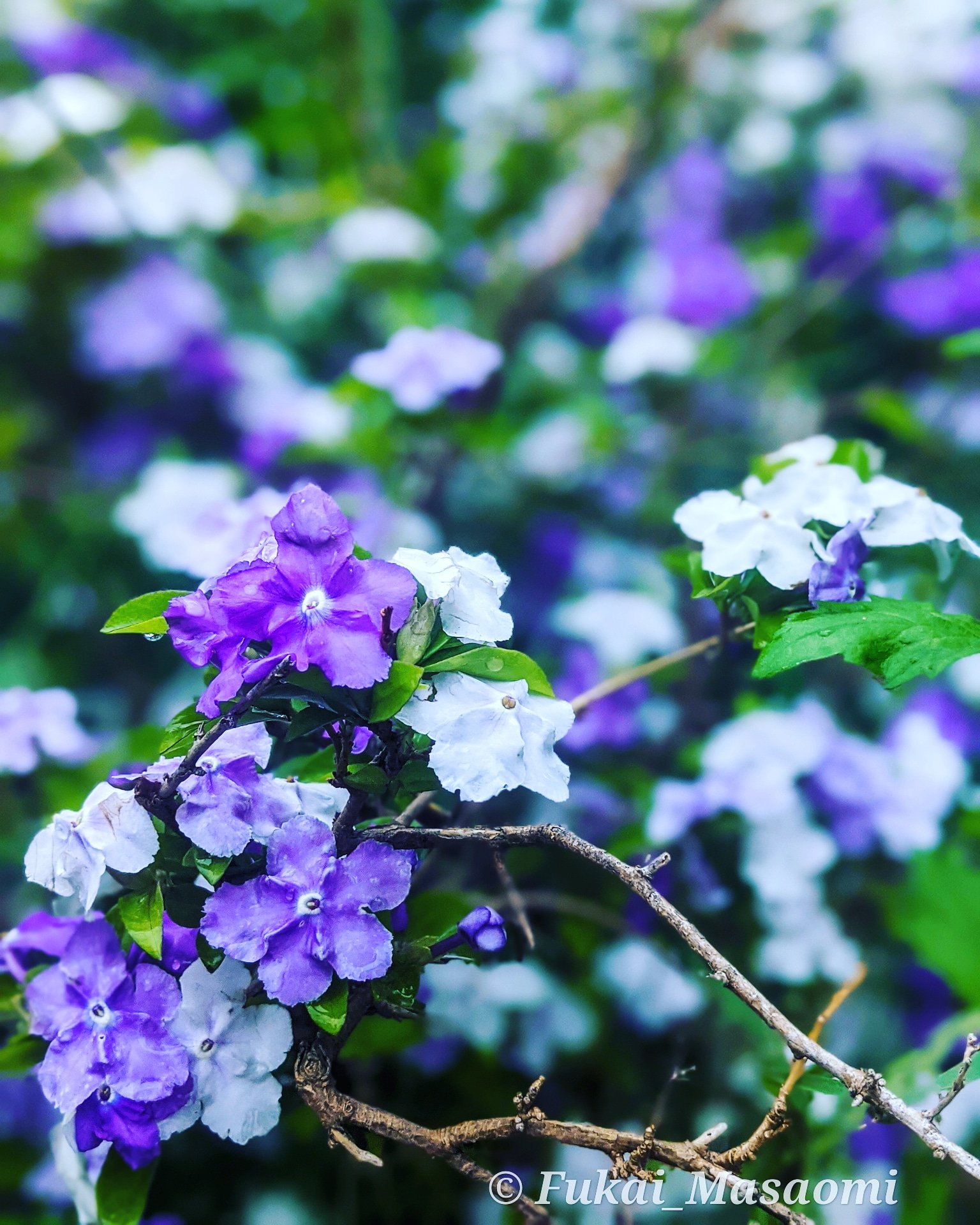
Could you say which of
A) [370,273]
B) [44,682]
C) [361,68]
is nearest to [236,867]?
[44,682]

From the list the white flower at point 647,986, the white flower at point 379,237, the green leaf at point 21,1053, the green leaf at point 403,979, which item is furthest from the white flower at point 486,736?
the white flower at point 379,237

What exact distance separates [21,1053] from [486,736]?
A: 1.21 feet

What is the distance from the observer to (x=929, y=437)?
3.69 feet

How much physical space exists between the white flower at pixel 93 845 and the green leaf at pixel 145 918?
0.07ft

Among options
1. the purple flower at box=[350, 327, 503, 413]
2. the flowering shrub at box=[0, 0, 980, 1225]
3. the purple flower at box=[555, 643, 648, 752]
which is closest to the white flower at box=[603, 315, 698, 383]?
the flowering shrub at box=[0, 0, 980, 1225]

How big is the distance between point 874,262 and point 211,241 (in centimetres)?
94

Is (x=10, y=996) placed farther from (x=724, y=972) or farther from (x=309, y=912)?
(x=724, y=972)

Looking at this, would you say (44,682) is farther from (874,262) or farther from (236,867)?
(874,262)

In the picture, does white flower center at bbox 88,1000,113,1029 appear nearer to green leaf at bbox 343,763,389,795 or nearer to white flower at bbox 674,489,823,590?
green leaf at bbox 343,763,389,795

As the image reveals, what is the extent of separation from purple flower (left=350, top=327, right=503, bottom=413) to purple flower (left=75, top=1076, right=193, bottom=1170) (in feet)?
1.97

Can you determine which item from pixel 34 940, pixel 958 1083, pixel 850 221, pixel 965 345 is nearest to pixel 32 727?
pixel 34 940

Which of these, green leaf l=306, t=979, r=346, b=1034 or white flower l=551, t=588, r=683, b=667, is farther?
white flower l=551, t=588, r=683, b=667

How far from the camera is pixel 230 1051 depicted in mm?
507

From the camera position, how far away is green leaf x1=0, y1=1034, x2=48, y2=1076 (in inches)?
23.3
